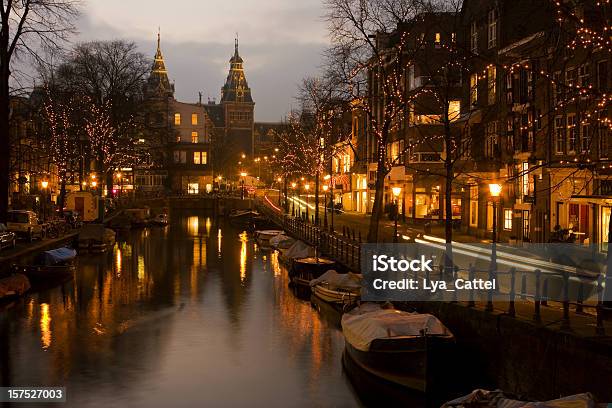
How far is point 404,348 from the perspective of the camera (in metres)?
20.5

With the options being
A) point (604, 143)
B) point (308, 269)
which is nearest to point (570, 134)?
point (604, 143)

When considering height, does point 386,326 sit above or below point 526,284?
below

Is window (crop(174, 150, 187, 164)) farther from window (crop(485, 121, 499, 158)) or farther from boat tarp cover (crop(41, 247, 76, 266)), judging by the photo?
window (crop(485, 121, 499, 158))

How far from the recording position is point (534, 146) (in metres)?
39.9

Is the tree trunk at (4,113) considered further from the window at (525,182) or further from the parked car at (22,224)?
the window at (525,182)

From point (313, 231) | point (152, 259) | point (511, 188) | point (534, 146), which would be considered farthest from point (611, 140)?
point (152, 259)

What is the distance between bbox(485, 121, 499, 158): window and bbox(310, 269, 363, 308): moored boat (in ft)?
56.6

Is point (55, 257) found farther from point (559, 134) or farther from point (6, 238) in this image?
point (559, 134)

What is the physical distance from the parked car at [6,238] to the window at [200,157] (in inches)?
3432

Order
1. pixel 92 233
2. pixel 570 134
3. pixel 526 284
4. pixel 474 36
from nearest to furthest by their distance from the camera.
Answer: pixel 526 284 → pixel 570 134 → pixel 474 36 → pixel 92 233

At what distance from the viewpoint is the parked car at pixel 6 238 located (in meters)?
41.4

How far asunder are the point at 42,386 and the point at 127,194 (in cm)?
9187

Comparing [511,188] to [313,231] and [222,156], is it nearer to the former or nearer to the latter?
[313,231]
